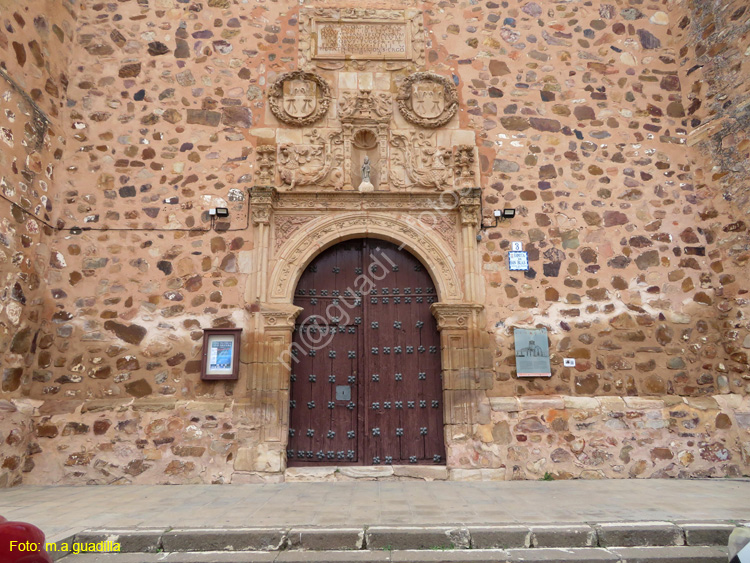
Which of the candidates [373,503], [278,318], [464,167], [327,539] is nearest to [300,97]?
[464,167]

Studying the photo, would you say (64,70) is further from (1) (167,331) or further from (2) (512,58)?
(2) (512,58)

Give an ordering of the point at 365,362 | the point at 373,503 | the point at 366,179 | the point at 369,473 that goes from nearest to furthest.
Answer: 1. the point at 373,503
2. the point at 369,473
3. the point at 365,362
4. the point at 366,179

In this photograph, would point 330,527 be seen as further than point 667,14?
No

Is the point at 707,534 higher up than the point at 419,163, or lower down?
lower down

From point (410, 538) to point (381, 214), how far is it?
11.3 ft

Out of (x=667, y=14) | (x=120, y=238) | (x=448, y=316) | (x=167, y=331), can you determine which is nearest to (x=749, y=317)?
(x=448, y=316)

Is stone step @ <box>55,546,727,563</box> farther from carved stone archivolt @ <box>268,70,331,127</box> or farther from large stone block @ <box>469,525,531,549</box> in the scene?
carved stone archivolt @ <box>268,70,331,127</box>

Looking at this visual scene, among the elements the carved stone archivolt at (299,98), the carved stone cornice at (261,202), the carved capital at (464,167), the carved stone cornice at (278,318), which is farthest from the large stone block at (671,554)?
the carved stone archivolt at (299,98)

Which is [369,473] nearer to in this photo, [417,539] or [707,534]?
[417,539]

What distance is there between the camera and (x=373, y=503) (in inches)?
153

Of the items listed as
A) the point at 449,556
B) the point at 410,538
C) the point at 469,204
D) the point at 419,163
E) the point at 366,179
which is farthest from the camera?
the point at 419,163

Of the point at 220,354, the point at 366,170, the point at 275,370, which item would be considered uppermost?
the point at 366,170

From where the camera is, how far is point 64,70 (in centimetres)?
583

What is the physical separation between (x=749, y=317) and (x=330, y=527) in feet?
15.4
